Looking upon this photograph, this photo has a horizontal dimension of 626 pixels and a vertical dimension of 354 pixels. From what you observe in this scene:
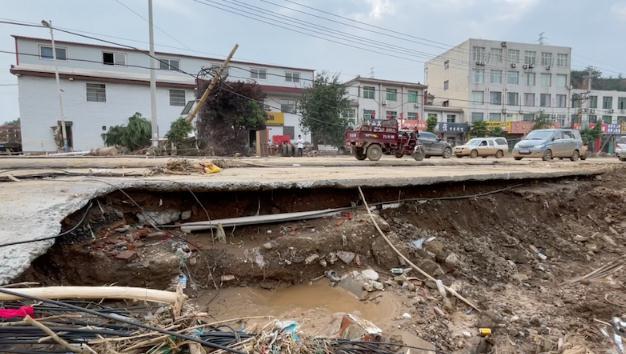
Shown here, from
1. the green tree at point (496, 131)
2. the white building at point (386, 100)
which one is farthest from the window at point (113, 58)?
the green tree at point (496, 131)

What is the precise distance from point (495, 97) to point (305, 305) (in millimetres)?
47323

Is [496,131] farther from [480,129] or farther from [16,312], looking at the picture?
[16,312]

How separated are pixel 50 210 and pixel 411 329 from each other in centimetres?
332

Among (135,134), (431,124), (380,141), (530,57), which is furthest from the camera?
(530,57)

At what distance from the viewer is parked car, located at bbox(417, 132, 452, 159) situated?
62.1 feet

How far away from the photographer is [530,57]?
149ft

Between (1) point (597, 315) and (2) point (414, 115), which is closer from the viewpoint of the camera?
(1) point (597, 315)

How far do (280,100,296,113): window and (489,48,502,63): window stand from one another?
2731 cm

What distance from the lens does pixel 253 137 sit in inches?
1040

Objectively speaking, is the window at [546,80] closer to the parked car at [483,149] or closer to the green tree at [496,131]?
the green tree at [496,131]

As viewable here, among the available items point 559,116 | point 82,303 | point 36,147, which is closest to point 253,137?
point 36,147

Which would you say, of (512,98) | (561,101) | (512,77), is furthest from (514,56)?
(561,101)

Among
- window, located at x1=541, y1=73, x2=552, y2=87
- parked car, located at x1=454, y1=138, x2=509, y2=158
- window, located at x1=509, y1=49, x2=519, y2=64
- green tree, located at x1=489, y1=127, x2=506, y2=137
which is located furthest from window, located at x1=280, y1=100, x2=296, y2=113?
window, located at x1=541, y1=73, x2=552, y2=87

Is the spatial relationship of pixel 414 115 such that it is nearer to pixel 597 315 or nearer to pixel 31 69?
pixel 31 69
